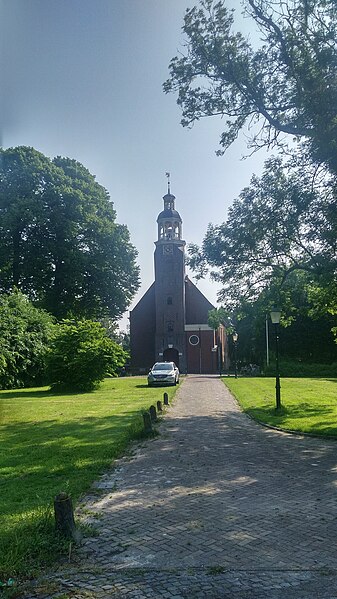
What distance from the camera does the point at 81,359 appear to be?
992 inches

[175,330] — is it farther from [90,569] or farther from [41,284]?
[90,569]

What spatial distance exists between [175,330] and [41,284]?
18.4 meters

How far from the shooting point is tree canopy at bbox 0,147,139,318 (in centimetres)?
3741

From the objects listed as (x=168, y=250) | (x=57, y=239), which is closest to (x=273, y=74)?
(x=57, y=239)

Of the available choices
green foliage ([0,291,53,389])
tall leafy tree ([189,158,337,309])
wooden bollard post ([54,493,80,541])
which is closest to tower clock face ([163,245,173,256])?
green foliage ([0,291,53,389])

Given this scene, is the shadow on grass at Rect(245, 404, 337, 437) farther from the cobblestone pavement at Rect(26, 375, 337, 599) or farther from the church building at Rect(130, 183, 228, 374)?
the church building at Rect(130, 183, 228, 374)

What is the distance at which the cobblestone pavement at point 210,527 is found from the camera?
13.0 ft

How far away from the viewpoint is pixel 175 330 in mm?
53406

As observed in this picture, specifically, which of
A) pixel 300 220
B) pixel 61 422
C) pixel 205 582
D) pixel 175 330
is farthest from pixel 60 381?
pixel 175 330

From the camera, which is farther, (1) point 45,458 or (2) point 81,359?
(2) point 81,359

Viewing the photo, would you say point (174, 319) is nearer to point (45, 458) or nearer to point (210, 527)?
point (45, 458)

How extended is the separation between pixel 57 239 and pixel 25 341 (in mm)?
16067

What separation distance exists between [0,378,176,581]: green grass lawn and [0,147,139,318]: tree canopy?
21.3 meters

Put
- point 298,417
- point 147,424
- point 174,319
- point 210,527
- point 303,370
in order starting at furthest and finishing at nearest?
1. point 174,319
2. point 303,370
3. point 298,417
4. point 147,424
5. point 210,527
